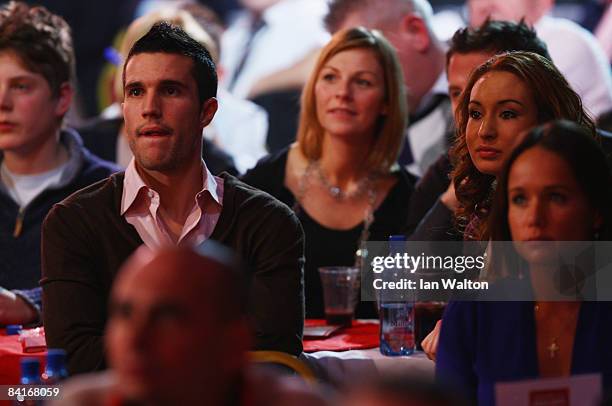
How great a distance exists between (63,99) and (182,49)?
4.94 ft

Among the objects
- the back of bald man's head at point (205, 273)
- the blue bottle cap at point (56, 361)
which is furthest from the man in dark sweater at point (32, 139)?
the back of bald man's head at point (205, 273)

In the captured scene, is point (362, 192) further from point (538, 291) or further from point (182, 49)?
point (538, 291)

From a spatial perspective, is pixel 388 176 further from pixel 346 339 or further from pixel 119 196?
pixel 119 196

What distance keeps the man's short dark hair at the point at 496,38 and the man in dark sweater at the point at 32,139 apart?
143 centimetres

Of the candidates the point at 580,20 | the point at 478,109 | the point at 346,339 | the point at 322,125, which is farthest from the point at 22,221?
the point at 580,20

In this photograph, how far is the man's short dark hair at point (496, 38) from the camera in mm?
3931

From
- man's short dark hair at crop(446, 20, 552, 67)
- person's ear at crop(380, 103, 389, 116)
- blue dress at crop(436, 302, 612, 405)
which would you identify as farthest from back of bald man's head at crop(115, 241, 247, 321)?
person's ear at crop(380, 103, 389, 116)

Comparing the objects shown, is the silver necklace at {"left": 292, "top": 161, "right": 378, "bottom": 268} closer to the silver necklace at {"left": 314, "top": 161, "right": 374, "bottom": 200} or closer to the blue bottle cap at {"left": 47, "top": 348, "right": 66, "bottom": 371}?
the silver necklace at {"left": 314, "top": 161, "right": 374, "bottom": 200}

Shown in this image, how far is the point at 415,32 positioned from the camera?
532 cm

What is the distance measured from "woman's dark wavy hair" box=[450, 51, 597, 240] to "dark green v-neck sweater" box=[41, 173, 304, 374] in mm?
488

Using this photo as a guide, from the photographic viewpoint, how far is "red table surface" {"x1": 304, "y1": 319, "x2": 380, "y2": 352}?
318 cm

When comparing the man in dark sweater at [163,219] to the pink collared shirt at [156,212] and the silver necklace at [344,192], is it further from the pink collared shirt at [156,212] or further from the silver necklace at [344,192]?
the silver necklace at [344,192]

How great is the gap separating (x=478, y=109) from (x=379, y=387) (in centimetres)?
183

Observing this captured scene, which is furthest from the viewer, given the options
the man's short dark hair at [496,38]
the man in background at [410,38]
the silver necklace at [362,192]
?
the man in background at [410,38]
